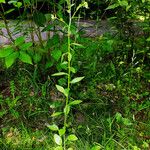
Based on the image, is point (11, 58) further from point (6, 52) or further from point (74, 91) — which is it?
point (74, 91)

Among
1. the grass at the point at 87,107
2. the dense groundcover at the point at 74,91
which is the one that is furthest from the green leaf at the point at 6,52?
the grass at the point at 87,107

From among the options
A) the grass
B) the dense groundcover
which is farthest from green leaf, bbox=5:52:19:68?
the grass

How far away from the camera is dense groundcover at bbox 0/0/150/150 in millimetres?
2629

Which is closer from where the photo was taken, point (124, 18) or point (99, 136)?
point (99, 136)

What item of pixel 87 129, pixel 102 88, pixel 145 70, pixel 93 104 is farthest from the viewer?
pixel 145 70

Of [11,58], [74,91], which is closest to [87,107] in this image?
[74,91]

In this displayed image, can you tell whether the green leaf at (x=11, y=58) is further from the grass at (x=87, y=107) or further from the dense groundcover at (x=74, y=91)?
the grass at (x=87, y=107)

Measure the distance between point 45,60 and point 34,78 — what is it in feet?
1.10

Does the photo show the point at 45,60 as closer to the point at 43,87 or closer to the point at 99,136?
the point at 43,87

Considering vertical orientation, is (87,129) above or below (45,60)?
below

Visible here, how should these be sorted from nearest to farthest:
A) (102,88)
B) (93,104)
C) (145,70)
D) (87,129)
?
1. (87,129)
2. (93,104)
3. (102,88)
4. (145,70)

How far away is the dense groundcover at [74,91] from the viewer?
2.63 metres

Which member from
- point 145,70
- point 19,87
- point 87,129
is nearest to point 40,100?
point 19,87

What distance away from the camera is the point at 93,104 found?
9.87 ft
